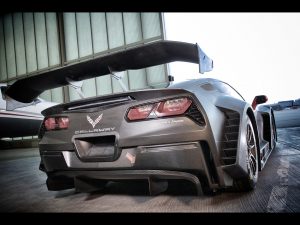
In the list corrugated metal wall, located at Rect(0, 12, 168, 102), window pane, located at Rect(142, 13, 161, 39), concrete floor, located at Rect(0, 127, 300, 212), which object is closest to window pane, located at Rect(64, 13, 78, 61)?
corrugated metal wall, located at Rect(0, 12, 168, 102)

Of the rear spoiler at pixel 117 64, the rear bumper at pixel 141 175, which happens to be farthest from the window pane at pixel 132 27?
the rear bumper at pixel 141 175

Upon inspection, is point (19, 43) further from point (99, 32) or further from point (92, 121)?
point (92, 121)

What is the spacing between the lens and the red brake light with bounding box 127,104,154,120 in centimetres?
196

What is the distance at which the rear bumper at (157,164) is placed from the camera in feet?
6.02

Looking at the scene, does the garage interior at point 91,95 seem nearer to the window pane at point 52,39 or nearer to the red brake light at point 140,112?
the window pane at point 52,39

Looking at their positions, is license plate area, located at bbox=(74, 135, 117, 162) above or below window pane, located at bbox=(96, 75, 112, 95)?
below

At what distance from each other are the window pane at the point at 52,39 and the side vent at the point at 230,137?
50.2 ft

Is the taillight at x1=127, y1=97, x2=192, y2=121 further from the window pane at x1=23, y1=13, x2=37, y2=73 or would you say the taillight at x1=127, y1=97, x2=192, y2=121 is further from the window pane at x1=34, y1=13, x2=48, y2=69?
the window pane at x1=23, y1=13, x2=37, y2=73

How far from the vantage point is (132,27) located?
1317 cm

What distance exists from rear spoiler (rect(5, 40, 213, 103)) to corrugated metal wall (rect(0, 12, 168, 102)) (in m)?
9.95

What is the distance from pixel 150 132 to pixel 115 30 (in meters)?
12.7

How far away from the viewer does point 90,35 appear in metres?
14.7

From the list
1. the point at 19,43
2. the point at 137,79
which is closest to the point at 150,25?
the point at 137,79

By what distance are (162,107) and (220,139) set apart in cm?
49
